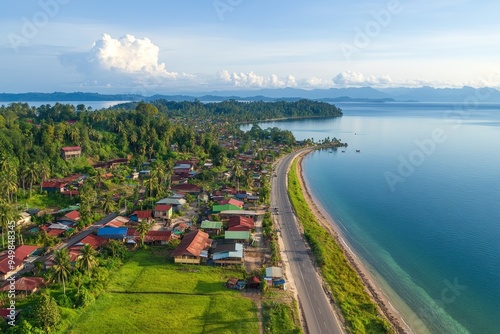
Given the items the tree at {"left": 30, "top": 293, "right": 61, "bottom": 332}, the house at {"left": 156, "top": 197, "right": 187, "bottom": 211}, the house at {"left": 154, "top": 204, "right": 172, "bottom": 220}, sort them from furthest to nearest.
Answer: the house at {"left": 156, "top": 197, "right": 187, "bottom": 211} < the house at {"left": 154, "top": 204, "right": 172, "bottom": 220} < the tree at {"left": 30, "top": 293, "right": 61, "bottom": 332}

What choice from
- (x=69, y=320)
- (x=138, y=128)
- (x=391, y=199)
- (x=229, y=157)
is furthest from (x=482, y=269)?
(x=138, y=128)

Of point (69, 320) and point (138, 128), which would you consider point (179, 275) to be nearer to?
point (69, 320)

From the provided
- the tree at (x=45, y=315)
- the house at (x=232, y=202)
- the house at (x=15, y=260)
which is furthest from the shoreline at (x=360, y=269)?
the house at (x=15, y=260)

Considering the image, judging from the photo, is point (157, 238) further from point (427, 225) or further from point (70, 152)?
point (70, 152)

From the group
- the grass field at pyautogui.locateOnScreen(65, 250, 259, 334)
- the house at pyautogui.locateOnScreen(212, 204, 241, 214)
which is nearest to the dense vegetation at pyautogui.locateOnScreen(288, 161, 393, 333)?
the grass field at pyautogui.locateOnScreen(65, 250, 259, 334)

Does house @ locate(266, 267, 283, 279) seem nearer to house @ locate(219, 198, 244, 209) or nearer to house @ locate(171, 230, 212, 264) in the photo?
house @ locate(171, 230, 212, 264)

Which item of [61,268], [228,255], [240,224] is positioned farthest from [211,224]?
[61,268]
